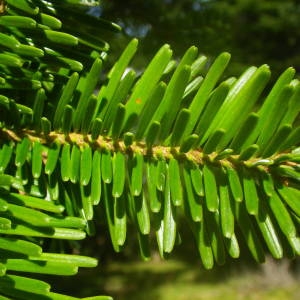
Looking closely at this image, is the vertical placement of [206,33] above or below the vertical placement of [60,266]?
above

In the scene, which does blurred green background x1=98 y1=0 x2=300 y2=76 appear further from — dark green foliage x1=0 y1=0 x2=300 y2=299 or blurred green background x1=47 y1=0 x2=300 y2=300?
dark green foliage x1=0 y1=0 x2=300 y2=299

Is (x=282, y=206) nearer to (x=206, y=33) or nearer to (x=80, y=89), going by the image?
(x=80, y=89)

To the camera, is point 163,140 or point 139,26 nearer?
point 163,140

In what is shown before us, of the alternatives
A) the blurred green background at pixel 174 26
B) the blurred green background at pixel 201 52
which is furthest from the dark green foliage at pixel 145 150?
the blurred green background at pixel 174 26

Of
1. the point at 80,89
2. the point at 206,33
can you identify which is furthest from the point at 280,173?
the point at 206,33

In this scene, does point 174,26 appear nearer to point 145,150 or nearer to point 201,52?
point 201,52

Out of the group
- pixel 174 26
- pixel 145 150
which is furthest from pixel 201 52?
pixel 145 150

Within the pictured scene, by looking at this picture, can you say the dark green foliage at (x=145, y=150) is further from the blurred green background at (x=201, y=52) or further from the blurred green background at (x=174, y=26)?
the blurred green background at (x=174, y=26)
